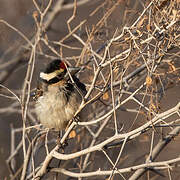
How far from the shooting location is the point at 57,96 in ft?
17.1

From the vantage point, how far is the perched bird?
17.0 ft

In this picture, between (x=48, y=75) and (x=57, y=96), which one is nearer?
(x=57, y=96)

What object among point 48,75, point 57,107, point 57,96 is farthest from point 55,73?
point 57,107

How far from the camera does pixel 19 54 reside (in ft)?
26.6

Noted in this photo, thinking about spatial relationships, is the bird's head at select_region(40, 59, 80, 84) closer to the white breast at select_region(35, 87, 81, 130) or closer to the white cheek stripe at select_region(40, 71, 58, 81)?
the white cheek stripe at select_region(40, 71, 58, 81)

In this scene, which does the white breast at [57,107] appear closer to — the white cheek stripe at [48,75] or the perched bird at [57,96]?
the perched bird at [57,96]

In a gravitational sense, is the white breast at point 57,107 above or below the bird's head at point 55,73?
below

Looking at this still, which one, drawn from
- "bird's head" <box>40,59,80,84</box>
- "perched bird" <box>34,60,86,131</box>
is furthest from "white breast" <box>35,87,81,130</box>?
"bird's head" <box>40,59,80,84</box>

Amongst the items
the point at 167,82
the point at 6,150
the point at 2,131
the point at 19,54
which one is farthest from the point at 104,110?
the point at 2,131

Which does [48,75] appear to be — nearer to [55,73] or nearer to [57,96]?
[55,73]

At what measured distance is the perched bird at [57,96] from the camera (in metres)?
5.18

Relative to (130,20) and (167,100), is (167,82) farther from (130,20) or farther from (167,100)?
(167,100)

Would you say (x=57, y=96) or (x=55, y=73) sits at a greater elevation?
(x=55, y=73)

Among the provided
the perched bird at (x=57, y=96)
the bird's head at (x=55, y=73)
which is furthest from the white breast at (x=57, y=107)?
the bird's head at (x=55, y=73)
